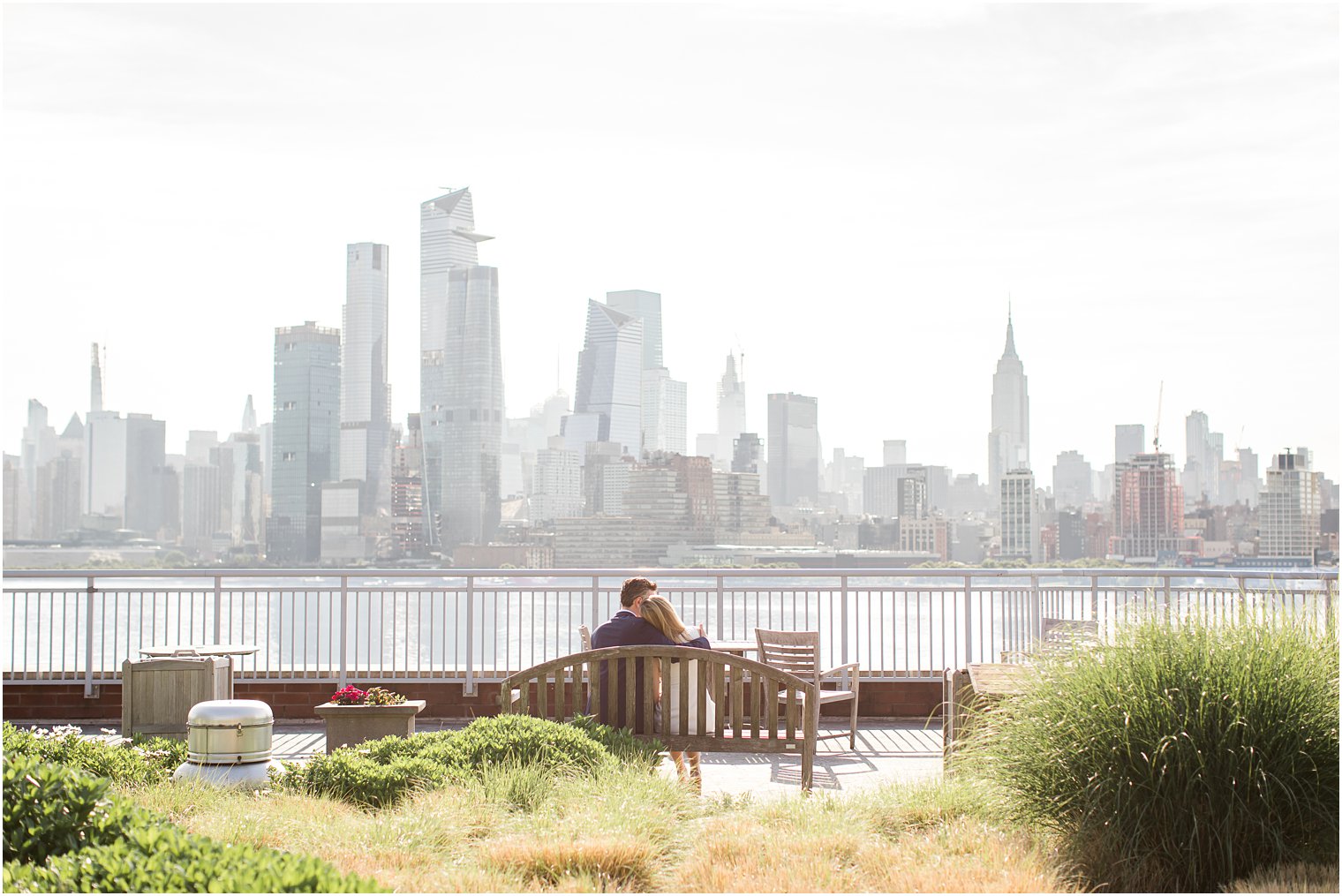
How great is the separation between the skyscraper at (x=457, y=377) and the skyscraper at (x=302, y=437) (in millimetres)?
5557

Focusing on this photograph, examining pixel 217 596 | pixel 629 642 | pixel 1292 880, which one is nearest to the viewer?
pixel 1292 880

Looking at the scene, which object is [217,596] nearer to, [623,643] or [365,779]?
[623,643]

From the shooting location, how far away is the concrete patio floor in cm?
766

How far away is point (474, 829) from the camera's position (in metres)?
4.91

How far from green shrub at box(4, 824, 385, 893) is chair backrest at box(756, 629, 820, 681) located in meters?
5.79

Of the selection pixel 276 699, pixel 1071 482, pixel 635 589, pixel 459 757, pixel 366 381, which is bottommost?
pixel 276 699

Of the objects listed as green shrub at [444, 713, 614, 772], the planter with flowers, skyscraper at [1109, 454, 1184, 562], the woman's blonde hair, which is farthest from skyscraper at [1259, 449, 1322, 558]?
green shrub at [444, 713, 614, 772]

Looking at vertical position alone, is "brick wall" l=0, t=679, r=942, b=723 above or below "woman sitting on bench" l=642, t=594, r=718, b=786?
below

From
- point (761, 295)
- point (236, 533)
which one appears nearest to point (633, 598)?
point (236, 533)

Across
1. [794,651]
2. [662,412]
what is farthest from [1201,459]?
[794,651]

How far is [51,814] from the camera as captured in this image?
381 centimetres

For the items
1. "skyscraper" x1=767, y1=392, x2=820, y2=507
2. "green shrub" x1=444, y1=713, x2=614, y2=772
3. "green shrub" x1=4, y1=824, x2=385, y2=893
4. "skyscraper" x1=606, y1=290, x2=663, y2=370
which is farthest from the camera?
"skyscraper" x1=606, y1=290, x2=663, y2=370

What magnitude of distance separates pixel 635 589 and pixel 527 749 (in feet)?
5.99

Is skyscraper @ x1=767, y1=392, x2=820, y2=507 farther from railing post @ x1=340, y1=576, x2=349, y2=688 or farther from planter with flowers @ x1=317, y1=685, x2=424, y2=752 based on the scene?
planter with flowers @ x1=317, y1=685, x2=424, y2=752
